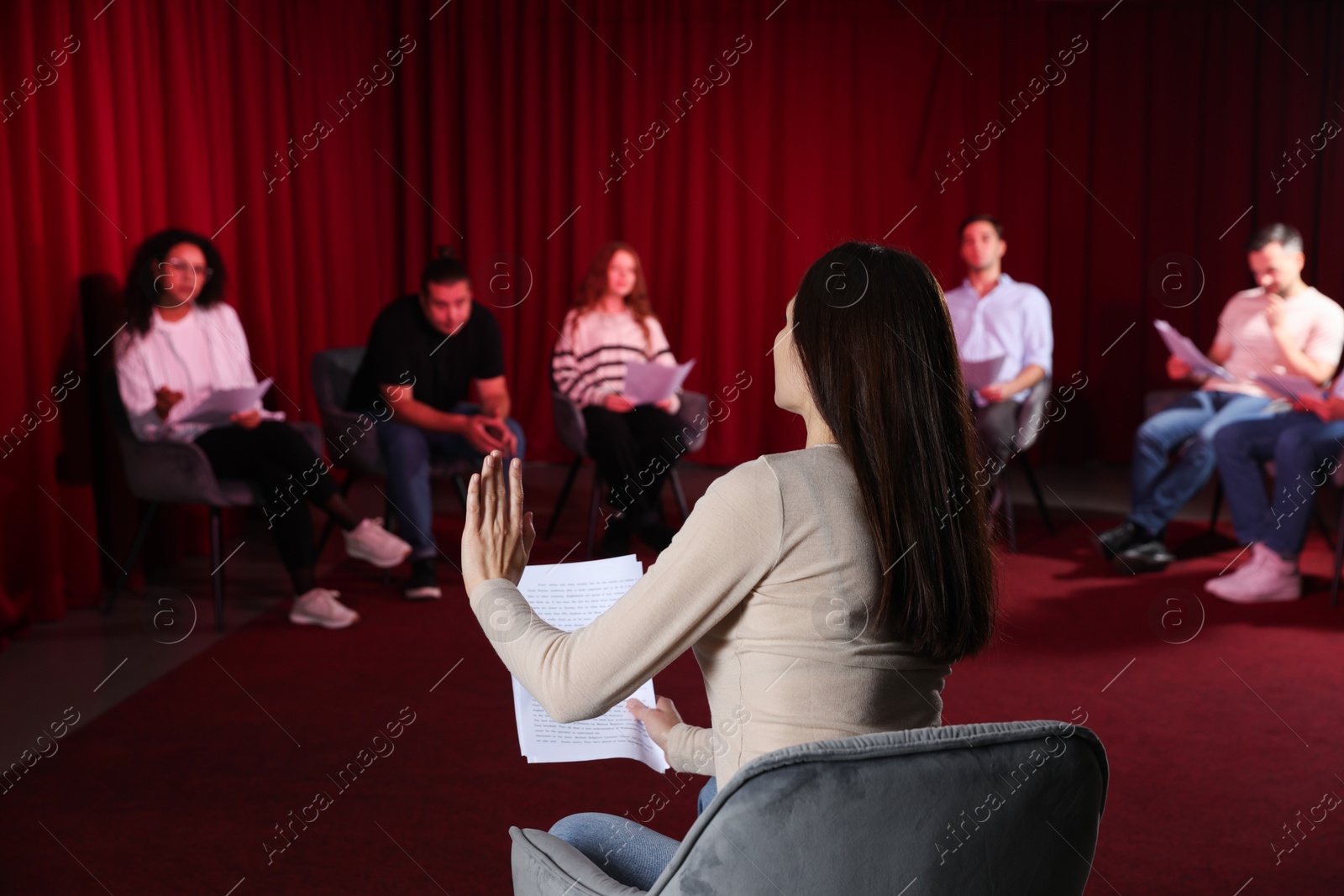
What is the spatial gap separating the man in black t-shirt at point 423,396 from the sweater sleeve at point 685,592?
3.02 m

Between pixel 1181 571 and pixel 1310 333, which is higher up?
pixel 1310 333

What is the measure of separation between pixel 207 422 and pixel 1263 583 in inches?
138

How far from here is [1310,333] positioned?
13.7ft

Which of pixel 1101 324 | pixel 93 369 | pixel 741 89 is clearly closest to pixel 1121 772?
pixel 93 369

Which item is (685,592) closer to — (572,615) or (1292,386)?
(572,615)

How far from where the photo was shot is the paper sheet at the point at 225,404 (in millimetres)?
3678

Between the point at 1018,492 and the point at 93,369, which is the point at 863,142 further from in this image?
the point at 93,369

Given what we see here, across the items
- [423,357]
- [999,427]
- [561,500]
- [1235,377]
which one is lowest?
[1235,377]

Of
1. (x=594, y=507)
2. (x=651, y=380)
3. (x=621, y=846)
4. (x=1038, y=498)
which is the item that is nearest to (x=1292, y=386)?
(x=1038, y=498)

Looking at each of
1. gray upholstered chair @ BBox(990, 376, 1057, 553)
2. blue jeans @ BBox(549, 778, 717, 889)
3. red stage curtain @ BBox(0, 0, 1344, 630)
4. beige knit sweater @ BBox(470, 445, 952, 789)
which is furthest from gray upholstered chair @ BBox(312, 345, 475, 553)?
beige knit sweater @ BBox(470, 445, 952, 789)

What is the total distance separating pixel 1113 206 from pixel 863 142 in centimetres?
138

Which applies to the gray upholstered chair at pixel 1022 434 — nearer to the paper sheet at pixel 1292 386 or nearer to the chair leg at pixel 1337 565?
the paper sheet at pixel 1292 386

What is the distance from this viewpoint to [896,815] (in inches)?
33.2

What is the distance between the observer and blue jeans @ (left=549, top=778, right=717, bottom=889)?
117 cm
